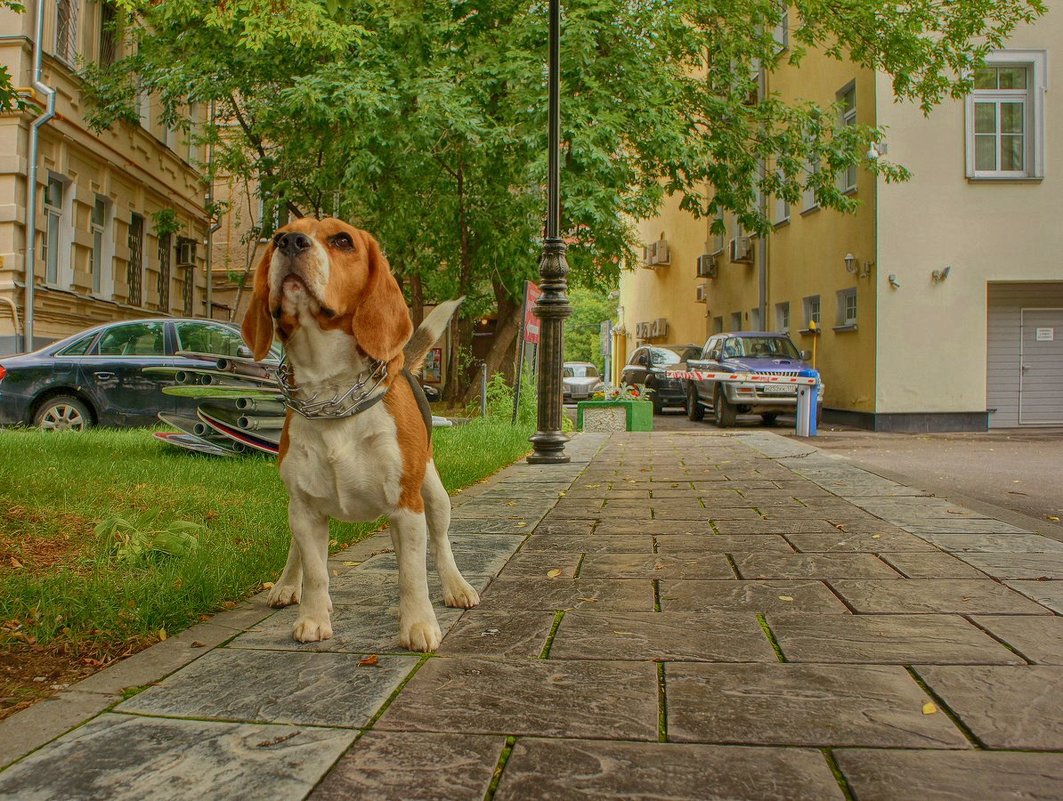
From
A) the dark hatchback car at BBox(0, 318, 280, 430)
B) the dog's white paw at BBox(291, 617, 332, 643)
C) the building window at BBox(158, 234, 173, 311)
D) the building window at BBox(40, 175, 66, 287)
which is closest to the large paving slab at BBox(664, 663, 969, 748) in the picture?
the dog's white paw at BBox(291, 617, 332, 643)

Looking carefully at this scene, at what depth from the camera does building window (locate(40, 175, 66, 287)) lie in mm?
15711

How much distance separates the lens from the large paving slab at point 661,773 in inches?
70.2

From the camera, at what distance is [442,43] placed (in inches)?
571

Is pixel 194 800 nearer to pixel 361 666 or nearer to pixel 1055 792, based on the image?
pixel 361 666

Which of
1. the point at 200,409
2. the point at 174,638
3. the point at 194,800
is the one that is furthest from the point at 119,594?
the point at 200,409

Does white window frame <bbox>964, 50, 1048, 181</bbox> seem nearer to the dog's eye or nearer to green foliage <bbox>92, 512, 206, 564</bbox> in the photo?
green foliage <bbox>92, 512, 206, 564</bbox>

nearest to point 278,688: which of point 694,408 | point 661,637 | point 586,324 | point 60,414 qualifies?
point 661,637

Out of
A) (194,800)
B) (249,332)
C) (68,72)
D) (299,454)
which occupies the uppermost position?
(68,72)

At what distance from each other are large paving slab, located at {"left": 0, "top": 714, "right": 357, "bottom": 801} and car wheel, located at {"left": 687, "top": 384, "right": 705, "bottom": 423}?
17.3m

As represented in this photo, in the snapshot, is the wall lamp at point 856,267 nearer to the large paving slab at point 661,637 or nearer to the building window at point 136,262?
the building window at point 136,262

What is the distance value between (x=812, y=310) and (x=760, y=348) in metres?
3.70

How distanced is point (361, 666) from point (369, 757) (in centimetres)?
65

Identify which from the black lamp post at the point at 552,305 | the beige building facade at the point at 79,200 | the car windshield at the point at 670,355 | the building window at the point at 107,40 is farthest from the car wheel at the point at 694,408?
the building window at the point at 107,40

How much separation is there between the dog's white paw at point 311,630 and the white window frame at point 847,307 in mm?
16442
